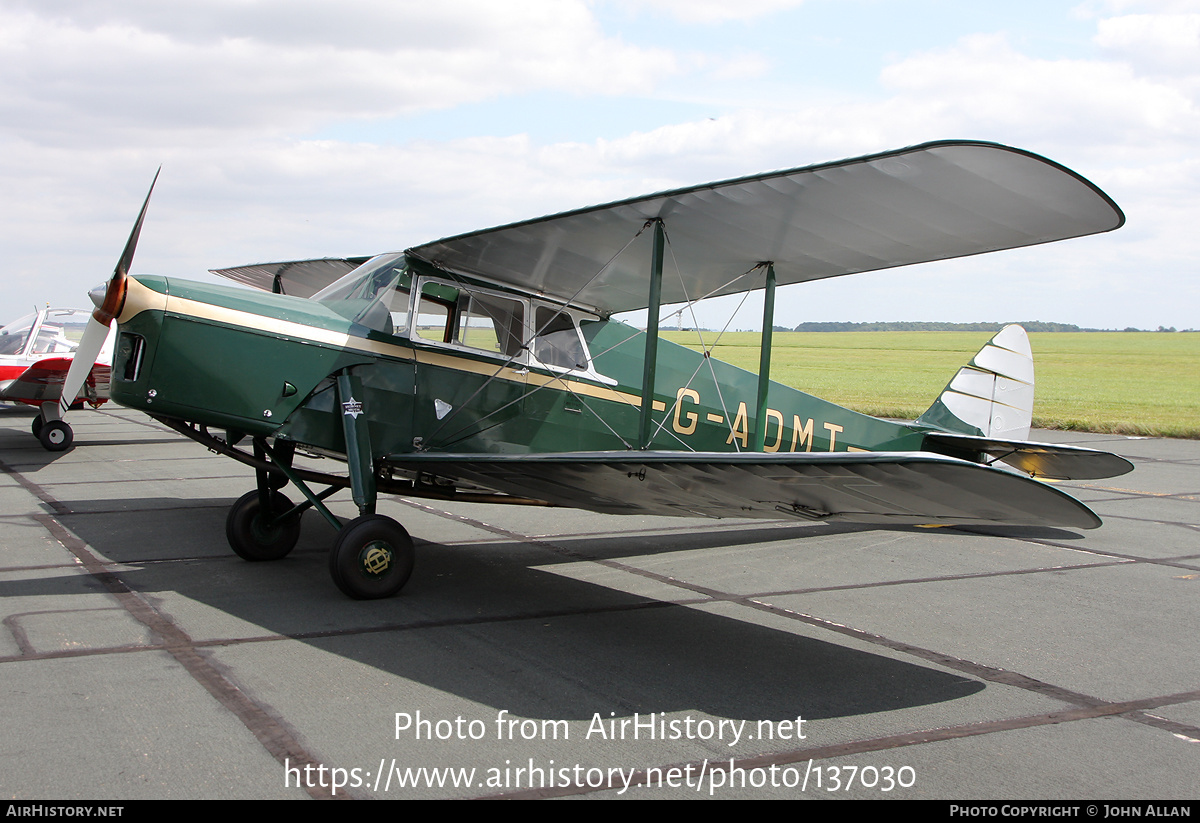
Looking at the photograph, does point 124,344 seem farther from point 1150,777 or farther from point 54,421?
point 54,421

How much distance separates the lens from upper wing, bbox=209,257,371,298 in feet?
29.9

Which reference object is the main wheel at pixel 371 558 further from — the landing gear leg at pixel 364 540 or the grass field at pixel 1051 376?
the grass field at pixel 1051 376

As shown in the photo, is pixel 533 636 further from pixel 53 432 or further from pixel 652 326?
pixel 53 432

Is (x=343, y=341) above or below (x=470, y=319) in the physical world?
below

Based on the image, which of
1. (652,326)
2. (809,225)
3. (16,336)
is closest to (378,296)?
(652,326)

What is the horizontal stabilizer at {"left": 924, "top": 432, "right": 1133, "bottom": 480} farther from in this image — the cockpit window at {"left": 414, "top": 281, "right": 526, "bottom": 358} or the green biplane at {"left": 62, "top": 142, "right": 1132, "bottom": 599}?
the cockpit window at {"left": 414, "top": 281, "right": 526, "bottom": 358}

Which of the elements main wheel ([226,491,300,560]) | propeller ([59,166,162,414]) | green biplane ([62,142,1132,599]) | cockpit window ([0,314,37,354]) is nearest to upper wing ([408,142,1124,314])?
green biplane ([62,142,1132,599])

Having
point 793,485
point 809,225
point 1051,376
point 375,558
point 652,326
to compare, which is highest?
point 1051,376

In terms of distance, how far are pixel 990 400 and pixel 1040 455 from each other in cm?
155

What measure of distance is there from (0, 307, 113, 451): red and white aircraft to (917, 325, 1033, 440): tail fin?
1095cm

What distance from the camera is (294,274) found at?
9.72 metres

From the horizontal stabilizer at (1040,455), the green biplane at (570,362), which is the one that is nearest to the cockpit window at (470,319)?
the green biplane at (570,362)

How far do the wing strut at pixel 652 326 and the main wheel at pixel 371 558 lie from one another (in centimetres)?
163

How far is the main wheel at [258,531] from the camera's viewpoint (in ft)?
21.8
